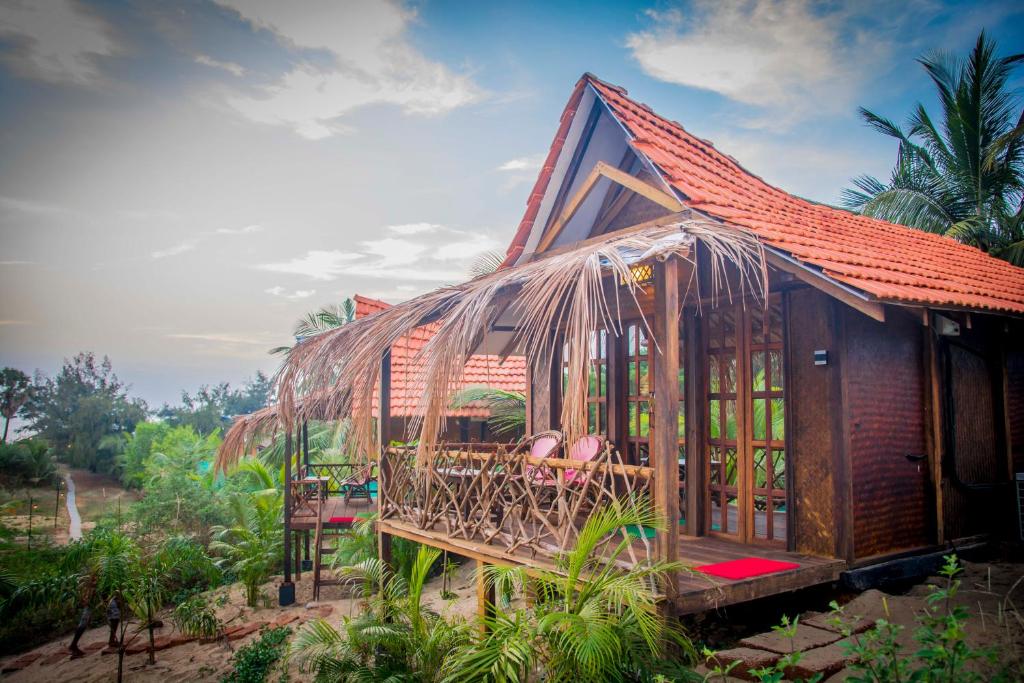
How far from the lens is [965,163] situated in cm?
1625

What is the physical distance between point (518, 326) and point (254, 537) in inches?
412

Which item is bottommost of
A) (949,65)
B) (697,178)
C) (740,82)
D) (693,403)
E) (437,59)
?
(693,403)

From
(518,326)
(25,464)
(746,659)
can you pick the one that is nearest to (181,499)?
(25,464)

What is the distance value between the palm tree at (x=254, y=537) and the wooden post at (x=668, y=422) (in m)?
10.1

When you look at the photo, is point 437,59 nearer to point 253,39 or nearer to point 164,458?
point 253,39

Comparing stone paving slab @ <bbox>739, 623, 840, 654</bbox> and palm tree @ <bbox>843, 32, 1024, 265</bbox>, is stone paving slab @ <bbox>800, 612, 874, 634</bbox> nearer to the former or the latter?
stone paving slab @ <bbox>739, 623, 840, 654</bbox>

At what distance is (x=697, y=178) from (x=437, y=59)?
99.6 ft

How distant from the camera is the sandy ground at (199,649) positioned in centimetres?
974

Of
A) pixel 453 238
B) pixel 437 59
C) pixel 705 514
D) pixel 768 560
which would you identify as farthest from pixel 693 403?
pixel 453 238

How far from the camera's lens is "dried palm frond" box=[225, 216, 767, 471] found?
414 cm

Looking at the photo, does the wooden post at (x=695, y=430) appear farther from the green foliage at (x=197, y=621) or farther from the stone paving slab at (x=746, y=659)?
the green foliage at (x=197, y=621)

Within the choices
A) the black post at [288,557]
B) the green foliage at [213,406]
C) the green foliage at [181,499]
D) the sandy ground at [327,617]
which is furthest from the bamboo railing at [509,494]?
the green foliage at [213,406]

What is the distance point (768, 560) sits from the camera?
5590 millimetres

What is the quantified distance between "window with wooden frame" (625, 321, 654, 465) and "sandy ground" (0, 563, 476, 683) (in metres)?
2.74
